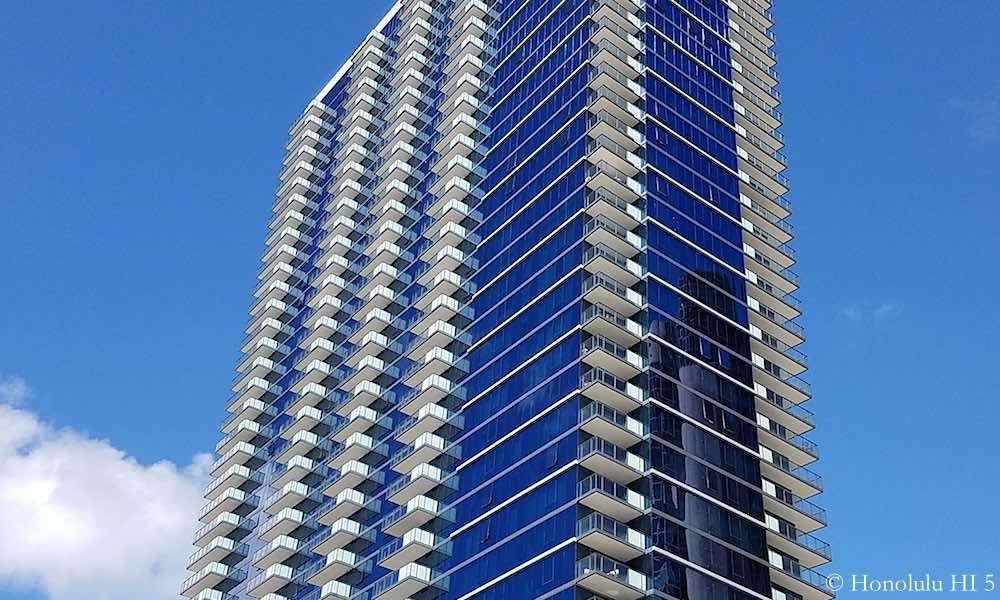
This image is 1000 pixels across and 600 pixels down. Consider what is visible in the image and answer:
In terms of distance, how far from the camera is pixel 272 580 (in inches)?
4345

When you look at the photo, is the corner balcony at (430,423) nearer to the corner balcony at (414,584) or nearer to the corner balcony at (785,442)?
the corner balcony at (414,584)

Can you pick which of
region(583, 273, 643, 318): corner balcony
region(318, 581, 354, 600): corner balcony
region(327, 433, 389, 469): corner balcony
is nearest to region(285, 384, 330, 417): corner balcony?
region(327, 433, 389, 469): corner balcony

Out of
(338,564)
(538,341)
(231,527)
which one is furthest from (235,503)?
(538,341)

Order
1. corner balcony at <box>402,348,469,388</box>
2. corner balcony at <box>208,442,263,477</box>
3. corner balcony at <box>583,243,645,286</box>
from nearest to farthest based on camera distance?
corner balcony at <box>583,243,645,286</box>, corner balcony at <box>402,348,469,388</box>, corner balcony at <box>208,442,263,477</box>

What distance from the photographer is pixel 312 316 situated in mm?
133875

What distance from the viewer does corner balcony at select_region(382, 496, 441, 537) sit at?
95825mm

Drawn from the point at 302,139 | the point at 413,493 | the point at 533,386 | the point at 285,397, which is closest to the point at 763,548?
the point at 533,386

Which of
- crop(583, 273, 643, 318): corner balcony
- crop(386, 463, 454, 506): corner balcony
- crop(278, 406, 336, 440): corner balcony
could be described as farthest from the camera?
crop(278, 406, 336, 440): corner balcony

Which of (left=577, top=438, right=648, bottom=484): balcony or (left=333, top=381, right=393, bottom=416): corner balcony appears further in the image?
(left=333, top=381, right=393, bottom=416): corner balcony

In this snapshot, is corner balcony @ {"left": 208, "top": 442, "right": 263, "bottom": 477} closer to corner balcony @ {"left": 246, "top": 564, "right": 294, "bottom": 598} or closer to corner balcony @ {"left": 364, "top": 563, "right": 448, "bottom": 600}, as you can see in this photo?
corner balcony @ {"left": 246, "top": 564, "right": 294, "bottom": 598}

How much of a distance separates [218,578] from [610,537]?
56.4 metres

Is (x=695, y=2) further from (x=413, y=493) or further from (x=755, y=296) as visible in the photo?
(x=413, y=493)

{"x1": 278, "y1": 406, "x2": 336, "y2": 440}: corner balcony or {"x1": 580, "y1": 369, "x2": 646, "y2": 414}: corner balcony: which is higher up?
{"x1": 278, "y1": 406, "x2": 336, "y2": 440}: corner balcony

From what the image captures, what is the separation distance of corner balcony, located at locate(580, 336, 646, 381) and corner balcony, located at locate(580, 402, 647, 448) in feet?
11.7
